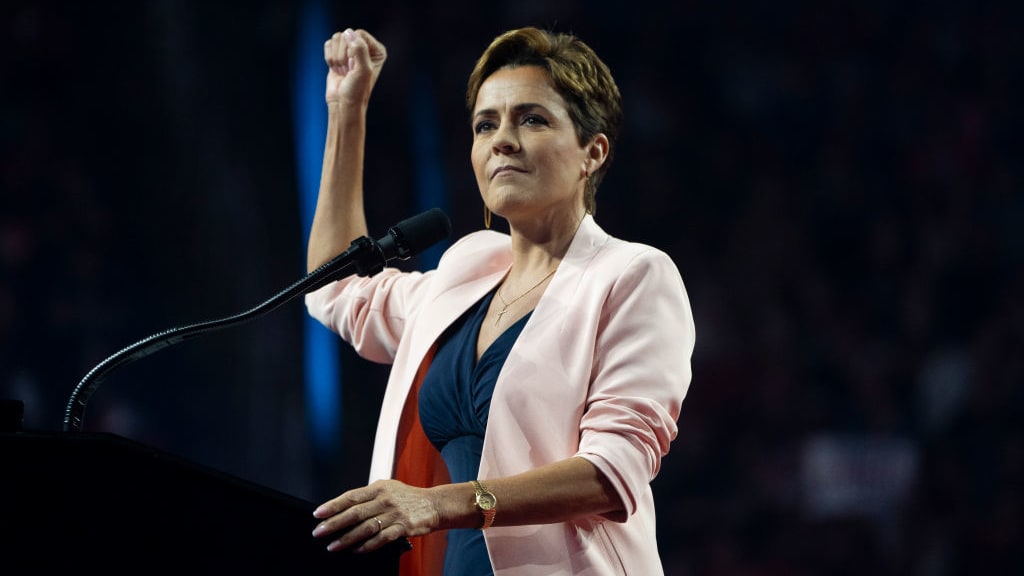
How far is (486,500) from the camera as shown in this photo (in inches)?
45.4

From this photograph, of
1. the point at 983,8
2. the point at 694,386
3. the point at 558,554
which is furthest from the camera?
the point at 983,8

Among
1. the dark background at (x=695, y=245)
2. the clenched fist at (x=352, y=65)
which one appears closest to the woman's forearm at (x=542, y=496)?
the clenched fist at (x=352, y=65)

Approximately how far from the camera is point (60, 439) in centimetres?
94

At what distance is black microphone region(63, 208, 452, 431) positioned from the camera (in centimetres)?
120

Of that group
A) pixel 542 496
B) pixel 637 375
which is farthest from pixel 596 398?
pixel 542 496

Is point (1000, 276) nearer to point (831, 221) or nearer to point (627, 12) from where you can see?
point (831, 221)

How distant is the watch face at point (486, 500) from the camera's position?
1149 millimetres

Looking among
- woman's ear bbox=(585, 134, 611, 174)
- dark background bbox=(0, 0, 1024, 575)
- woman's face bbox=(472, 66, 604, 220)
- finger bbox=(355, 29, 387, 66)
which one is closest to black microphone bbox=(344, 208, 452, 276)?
woman's face bbox=(472, 66, 604, 220)

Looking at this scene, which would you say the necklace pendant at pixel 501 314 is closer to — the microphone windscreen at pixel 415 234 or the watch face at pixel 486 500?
the microphone windscreen at pixel 415 234

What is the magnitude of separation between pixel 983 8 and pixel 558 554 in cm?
372

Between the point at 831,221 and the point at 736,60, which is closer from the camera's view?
the point at 831,221

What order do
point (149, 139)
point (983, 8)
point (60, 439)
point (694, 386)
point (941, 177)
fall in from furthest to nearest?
point (983, 8)
point (941, 177)
point (694, 386)
point (149, 139)
point (60, 439)

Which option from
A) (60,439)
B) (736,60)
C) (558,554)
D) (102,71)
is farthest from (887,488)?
(60,439)

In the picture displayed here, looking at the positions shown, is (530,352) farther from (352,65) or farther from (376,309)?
(352,65)
